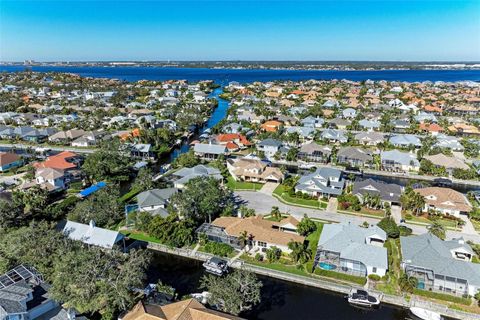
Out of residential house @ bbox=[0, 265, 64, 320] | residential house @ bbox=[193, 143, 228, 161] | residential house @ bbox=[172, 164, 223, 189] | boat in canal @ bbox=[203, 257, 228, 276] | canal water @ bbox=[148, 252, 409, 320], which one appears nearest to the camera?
residential house @ bbox=[0, 265, 64, 320]

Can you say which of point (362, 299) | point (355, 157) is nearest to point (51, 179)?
point (362, 299)

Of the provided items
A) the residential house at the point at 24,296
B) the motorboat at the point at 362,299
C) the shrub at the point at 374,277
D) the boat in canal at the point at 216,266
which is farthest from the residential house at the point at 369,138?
the residential house at the point at 24,296

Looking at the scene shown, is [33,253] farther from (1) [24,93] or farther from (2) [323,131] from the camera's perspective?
(1) [24,93]

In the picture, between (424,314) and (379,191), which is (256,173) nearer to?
(379,191)

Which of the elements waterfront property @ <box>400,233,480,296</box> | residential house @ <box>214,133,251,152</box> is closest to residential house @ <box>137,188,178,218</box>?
waterfront property @ <box>400,233,480,296</box>

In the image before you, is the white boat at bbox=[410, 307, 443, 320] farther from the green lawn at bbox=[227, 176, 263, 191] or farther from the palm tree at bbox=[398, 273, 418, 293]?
the green lawn at bbox=[227, 176, 263, 191]

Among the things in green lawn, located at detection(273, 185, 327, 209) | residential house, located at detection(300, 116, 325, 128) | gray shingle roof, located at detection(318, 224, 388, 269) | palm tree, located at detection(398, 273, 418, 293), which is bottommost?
green lawn, located at detection(273, 185, 327, 209)

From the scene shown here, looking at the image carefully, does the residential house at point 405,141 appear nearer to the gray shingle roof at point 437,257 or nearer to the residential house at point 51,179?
the gray shingle roof at point 437,257
